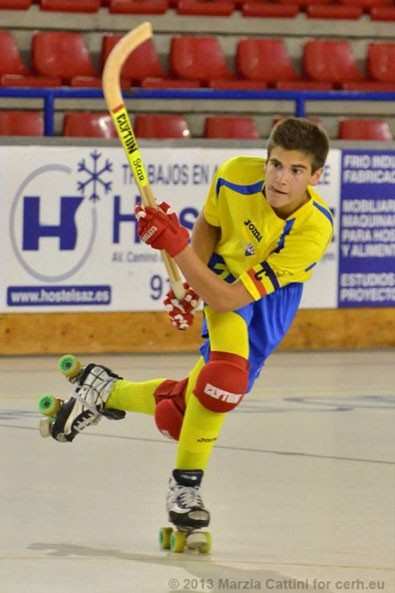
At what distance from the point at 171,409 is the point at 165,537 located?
0.49 m

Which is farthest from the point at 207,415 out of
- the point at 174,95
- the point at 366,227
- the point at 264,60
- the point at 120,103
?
the point at 264,60

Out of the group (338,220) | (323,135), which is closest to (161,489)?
(323,135)

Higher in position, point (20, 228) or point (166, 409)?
point (20, 228)

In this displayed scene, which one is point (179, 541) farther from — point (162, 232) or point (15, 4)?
point (15, 4)

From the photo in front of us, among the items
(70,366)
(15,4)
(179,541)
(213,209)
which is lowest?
(179,541)

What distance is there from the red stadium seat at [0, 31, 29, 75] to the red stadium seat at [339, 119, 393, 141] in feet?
8.83

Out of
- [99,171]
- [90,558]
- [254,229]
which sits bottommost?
[90,558]

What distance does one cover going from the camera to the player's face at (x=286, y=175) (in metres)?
5.39

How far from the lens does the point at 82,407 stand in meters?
5.94

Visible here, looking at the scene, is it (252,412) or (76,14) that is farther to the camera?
(76,14)

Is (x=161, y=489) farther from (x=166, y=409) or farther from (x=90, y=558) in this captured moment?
(x=90, y=558)

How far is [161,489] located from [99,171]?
4.02 m

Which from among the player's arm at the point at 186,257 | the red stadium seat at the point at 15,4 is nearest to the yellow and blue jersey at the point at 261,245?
the player's arm at the point at 186,257

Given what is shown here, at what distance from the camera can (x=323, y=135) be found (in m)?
5.49
